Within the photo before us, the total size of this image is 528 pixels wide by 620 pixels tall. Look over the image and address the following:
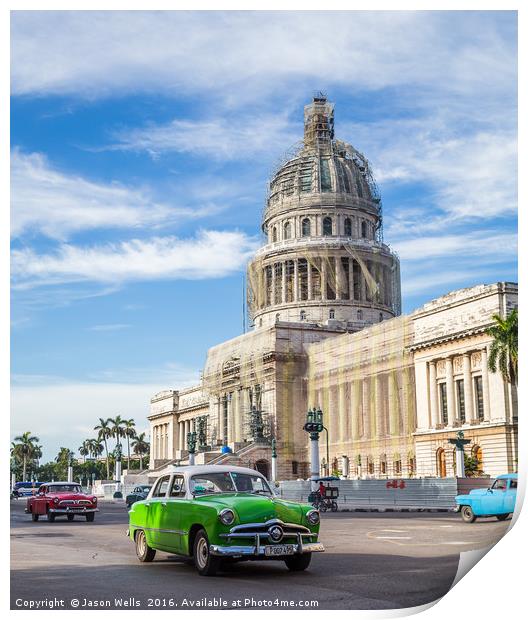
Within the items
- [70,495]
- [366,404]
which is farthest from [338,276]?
[70,495]

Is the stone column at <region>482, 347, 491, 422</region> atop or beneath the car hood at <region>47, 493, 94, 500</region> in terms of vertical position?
atop

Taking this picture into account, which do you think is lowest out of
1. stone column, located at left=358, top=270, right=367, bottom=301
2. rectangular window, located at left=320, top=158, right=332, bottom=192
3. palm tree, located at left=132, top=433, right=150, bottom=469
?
palm tree, located at left=132, top=433, right=150, bottom=469

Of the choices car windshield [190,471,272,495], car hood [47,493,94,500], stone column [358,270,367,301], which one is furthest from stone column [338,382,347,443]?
car windshield [190,471,272,495]

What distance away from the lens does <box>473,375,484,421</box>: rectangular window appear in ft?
189

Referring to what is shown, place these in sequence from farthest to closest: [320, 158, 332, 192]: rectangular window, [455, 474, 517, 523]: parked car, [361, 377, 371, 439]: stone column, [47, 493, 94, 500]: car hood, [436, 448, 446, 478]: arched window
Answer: [320, 158, 332, 192]: rectangular window, [361, 377, 371, 439]: stone column, [436, 448, 446, 478]: arched window, [47, 493, 94, 500]: car hood, [455, 474, 517, 523]: parked car

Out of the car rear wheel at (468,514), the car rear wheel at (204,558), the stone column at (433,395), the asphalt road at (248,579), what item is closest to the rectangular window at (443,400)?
the stone column at (433,395)

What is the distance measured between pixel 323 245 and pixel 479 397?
119 ft

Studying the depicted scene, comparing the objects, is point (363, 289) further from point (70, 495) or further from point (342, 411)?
point (70, 495)

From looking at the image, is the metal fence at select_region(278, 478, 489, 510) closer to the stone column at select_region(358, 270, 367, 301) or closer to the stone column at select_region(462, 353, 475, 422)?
the stone column at select_region(462, 353, 475, 422)

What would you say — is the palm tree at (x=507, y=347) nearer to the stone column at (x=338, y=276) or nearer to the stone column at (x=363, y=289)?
the stone column at (x=338, y=276)

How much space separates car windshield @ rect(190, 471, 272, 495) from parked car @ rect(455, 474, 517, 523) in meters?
7.93

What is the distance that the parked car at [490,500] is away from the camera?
20.4 metres

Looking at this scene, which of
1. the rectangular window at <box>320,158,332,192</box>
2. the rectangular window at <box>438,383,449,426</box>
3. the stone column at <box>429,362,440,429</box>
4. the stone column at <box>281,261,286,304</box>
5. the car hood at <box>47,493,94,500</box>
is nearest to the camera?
the car hood at <box>47,493,94,500</box>

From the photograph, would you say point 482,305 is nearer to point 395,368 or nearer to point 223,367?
point 395,368
